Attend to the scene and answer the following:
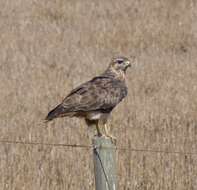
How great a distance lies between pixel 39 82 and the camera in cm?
1202

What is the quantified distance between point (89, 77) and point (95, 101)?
5898 mm

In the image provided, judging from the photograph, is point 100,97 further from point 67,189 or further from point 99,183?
point 99,183

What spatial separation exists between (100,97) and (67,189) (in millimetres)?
1066

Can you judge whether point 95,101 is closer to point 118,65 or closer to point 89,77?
point 118,65

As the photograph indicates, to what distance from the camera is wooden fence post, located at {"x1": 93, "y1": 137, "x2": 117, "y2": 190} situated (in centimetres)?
517

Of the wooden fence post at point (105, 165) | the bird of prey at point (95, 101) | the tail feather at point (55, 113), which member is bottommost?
the wooden fence post at point (105, 165)

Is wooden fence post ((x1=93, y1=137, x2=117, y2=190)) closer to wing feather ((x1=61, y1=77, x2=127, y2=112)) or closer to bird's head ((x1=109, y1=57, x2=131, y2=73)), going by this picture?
wing feather ((x1=61, y1=77, x2=127, y2=112))

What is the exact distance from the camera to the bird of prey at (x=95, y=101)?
6.65 meters

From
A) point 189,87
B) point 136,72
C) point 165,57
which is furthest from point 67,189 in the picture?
point 165,57

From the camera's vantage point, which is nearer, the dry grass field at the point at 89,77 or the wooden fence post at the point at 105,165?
the wooden fence post at the point at 105,165

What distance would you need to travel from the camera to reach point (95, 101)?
6.91 m

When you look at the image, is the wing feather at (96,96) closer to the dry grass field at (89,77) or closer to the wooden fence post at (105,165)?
the dry grass field at (89,77)

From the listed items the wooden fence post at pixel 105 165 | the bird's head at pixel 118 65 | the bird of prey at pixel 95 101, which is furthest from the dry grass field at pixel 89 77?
the wooden fence post at pixel 105 165

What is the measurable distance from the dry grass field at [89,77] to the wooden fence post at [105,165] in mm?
2326
